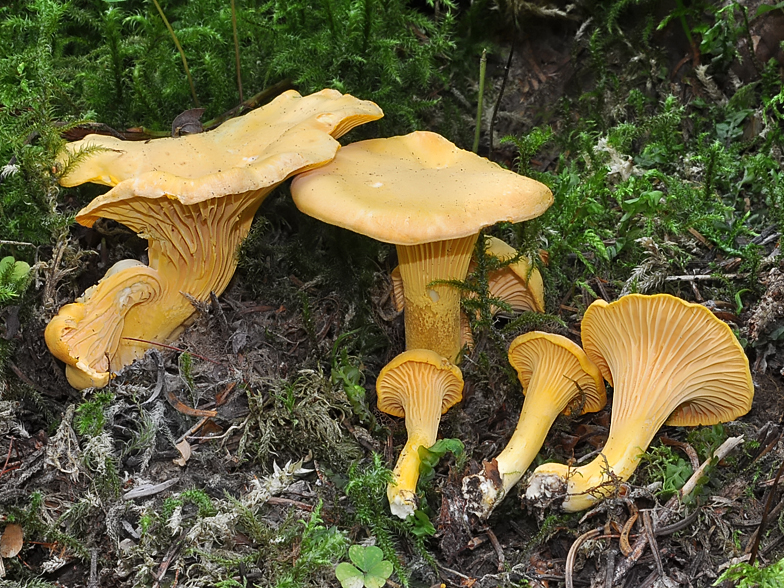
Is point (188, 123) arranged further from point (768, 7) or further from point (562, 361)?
point (768, 7)

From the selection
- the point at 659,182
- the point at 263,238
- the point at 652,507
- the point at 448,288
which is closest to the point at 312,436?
the point at 448,288

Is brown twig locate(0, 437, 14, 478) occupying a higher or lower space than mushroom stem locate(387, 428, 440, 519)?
lower

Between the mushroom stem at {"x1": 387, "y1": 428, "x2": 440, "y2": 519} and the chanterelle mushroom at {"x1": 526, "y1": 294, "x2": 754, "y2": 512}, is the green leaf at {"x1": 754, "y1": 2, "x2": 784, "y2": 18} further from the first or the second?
the mushroom stem at {"x1": 387, "y1": 428, "x2": 440, "y2": 519}

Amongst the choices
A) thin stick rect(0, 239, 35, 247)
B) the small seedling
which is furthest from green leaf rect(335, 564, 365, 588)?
thin stick rect(0, 239, 35, 247)

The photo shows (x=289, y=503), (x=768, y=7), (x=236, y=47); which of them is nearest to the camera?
(x=289, y=503)

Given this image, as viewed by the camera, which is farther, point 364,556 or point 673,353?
point 673,353

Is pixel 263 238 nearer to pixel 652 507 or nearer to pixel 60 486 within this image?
pixel 60 486

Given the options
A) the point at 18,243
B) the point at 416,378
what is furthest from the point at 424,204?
the point at 18,243
